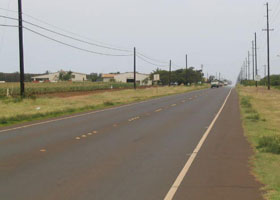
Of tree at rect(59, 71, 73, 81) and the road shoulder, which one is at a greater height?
tree at rect(59, 71, 73, 81)

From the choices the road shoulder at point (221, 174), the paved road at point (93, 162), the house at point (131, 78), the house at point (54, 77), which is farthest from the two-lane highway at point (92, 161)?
the house at point (131, 78)

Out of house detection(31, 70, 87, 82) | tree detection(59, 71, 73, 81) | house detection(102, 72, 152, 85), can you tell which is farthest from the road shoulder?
house detection(102, 72, 152, 85)

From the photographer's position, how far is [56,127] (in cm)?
1717

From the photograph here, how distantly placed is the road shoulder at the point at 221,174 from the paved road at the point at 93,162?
5.0 inches

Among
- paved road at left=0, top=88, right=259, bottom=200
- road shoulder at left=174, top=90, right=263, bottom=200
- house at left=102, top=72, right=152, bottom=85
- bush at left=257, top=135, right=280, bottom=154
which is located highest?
house at left=102, top=72, right=152, bottom=85

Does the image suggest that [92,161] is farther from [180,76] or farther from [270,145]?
[180,76]

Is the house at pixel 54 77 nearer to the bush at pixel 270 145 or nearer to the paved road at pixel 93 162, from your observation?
the paved road at pixel 93 162

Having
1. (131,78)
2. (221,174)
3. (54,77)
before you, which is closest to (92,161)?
(221,174)

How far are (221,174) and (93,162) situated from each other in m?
2.90

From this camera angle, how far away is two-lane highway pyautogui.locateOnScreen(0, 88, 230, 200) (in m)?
6.89

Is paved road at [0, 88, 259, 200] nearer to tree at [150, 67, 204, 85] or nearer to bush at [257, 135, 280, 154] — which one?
bush at [257, 135, 280, 154]

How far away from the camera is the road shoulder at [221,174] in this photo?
6.74 m

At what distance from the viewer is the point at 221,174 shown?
27.1ft

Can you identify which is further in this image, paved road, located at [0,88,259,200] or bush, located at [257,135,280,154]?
bush, located at [257,135,280,154]
